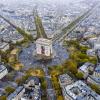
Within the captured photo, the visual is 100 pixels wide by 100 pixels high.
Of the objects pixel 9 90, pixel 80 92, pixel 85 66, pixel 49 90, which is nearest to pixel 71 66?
pixel 85 66

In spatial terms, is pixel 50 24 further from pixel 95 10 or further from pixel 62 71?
pixel 62 71

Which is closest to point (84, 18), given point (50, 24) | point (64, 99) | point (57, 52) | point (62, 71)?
point (50, 24)

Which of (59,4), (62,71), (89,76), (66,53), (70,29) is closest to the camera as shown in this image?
(89,76)

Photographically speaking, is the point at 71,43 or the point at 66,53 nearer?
the point at 66,53

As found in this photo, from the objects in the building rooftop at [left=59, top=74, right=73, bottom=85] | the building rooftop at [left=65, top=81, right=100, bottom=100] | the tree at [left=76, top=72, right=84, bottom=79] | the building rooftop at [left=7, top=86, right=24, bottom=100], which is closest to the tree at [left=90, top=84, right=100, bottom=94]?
the building rooftop at [left=65, top=81, right=100, bottom=100]

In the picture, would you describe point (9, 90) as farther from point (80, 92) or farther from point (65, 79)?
point (80, 92)

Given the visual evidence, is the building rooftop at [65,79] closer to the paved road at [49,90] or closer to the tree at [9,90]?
the paved road at [49,90]

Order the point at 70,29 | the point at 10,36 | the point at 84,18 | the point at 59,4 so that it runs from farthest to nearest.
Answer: the point at 59,4 → the point at 84,18 → the point at 70,29 → the point at 10,36

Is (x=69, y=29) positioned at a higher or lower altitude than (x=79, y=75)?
higher

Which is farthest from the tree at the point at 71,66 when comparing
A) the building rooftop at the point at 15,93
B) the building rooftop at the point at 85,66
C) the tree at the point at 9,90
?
the tree at the point at 9,90
